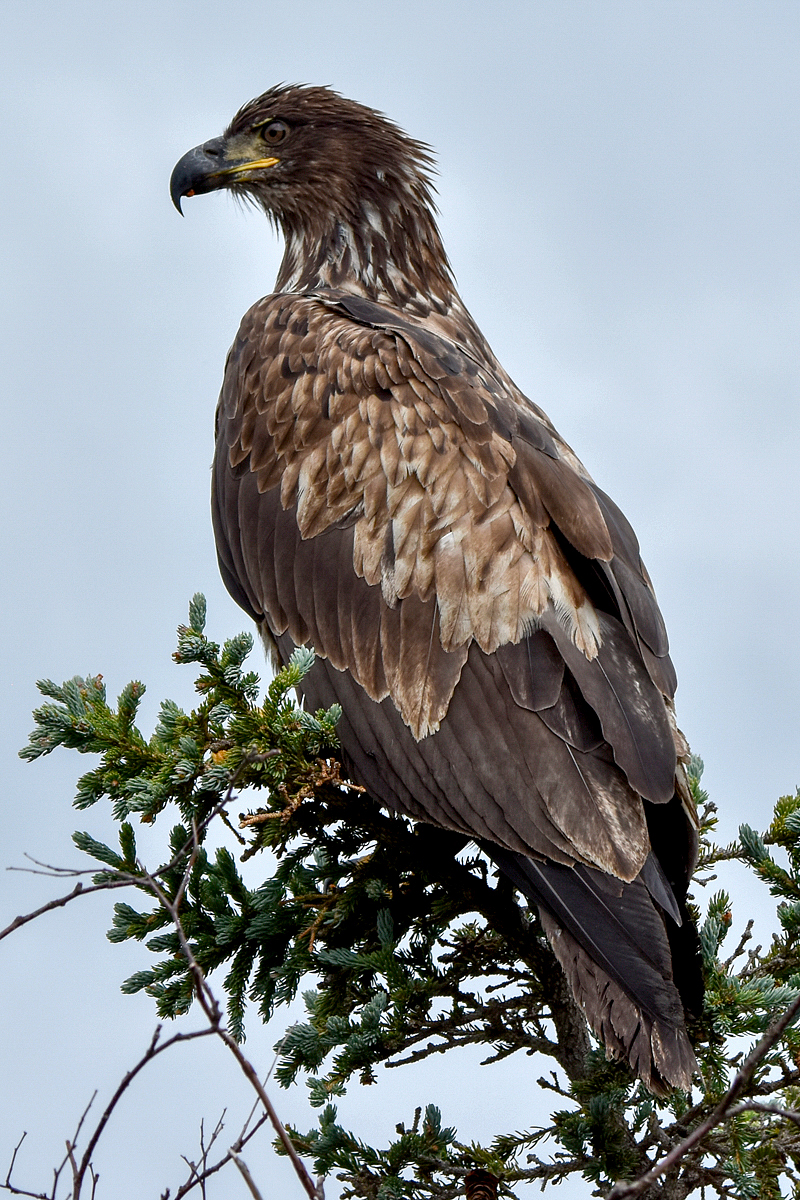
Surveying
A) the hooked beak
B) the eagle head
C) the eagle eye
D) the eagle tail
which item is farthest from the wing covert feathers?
the eagle eye

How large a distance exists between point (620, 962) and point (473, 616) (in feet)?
3.89

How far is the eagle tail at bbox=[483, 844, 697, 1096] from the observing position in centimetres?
339

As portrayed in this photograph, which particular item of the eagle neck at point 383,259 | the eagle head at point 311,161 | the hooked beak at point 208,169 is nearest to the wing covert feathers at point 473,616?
the eagle neck at point 383,259

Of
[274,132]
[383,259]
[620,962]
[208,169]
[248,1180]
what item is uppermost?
[274,132]

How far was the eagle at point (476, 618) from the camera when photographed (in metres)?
3.66

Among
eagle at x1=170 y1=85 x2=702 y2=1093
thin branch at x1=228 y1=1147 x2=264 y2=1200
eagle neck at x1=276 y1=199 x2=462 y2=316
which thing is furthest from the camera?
eagle neck at x1=276 y1=199 x2=462 y2=316

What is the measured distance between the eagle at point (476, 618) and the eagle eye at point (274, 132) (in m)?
1.41

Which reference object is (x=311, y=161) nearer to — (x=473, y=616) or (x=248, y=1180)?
(x=473, y=616)

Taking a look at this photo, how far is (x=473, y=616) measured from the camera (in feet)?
13.4

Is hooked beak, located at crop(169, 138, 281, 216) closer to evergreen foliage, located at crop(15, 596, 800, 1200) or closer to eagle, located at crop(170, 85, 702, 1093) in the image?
eagle, located at crop(170, 85, 702, 1093)

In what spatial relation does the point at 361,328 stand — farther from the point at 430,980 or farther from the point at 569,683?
the point at 430,980

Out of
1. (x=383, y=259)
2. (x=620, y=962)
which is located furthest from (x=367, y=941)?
(x=383, y=259)

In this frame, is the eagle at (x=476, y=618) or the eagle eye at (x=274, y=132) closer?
the eagle at (x=476, y=618)

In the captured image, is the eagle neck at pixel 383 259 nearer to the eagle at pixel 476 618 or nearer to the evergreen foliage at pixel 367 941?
the eagle at pixel 476 618
